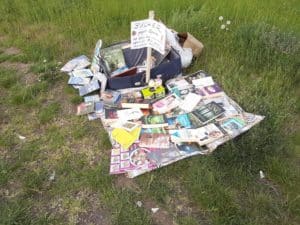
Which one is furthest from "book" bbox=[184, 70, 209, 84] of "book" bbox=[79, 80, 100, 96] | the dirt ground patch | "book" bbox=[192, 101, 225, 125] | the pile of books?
the dirt ground patch

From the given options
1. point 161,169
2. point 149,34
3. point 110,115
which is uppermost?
point 149,34

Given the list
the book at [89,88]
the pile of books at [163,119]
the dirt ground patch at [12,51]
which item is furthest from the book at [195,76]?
the dirt ground patch at [12,51]

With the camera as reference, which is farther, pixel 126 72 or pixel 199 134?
pixel 126 72

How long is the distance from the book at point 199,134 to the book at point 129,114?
1.13 feet

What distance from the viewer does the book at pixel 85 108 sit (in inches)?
126

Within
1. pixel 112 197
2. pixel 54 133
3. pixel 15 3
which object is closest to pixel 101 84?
pixel 54 133

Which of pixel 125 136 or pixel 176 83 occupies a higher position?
pixel 176 83

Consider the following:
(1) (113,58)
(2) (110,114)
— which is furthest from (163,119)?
(1) (113,58)

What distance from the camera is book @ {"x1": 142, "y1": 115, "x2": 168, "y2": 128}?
299 cm

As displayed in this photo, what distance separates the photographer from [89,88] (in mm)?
3381

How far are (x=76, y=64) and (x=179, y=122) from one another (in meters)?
1.43

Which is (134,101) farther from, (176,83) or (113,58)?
(113,58)

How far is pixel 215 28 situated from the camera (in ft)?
13.6

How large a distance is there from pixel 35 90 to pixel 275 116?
7.34 feet
